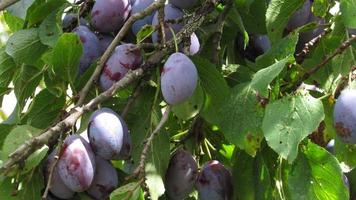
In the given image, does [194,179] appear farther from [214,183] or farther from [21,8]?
[21,8]

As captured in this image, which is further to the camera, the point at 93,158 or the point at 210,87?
the point at 210,87

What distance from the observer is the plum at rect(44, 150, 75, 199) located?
93cm

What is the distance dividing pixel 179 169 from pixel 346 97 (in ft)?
0.91

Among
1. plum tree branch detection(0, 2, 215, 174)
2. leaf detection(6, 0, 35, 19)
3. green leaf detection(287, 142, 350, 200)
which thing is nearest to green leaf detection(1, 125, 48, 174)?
plum tree branch detection(0, 2, 215, 174)

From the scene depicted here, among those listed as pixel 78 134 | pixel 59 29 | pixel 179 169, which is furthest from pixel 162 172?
pixel 59 29

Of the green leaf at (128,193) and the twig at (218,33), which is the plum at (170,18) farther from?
the green leaf at (128,193)

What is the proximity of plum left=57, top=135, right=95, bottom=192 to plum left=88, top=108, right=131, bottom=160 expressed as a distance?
2 centimetres

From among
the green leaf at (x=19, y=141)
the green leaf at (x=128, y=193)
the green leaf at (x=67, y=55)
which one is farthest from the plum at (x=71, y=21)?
the green leaf at (x=128, y=193)

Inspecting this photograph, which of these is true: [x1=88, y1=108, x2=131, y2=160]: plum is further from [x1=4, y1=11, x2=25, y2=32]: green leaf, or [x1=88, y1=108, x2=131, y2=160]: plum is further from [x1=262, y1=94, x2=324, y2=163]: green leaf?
[x1=4, y1=11, x2=25, y2=32]: green leaf

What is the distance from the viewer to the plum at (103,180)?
94 centimetres

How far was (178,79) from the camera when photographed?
887mm

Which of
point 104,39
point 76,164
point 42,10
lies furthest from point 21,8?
point 76,164

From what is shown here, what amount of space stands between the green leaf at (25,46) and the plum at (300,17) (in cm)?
40

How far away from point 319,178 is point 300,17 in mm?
285
